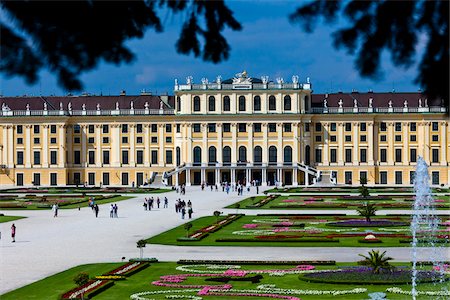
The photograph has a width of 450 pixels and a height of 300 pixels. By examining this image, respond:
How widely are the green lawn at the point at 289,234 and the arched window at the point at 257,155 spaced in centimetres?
4696

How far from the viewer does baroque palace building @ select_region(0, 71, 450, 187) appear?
90.7 m

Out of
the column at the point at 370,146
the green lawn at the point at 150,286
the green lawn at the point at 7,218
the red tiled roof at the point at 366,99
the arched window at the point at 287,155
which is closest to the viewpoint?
the green lawn at the point at 150,286

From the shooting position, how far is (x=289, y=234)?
35.6m

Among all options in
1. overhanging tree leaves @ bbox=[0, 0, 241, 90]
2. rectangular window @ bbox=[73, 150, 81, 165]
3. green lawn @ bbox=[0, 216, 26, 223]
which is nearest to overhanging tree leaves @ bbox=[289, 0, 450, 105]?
overhanging tree leaves @ bbox=[0, 0, 241, 90]

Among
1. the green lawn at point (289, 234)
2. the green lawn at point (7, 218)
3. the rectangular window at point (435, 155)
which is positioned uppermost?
the rectangular window at point (435, 155)

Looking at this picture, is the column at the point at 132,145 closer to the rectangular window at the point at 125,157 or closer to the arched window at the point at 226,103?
the rectangular window at the point at 125,157

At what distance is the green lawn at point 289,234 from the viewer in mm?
32156

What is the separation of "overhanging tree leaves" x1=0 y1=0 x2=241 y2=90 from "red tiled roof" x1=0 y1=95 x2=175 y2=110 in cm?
9016

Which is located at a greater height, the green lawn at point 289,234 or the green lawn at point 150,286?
the green lawn at point 150,286

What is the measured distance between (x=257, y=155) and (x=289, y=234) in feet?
184

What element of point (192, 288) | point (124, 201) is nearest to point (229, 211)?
point (124, 201)

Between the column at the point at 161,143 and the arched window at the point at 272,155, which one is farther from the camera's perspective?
the column at the point at 161,143

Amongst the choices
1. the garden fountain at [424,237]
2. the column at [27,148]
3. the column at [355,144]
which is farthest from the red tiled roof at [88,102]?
the garden fountain at [424,237]

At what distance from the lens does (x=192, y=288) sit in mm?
21016
